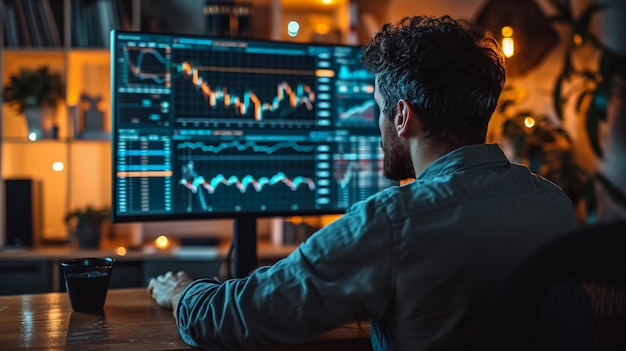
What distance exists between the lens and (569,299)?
0.76 meters

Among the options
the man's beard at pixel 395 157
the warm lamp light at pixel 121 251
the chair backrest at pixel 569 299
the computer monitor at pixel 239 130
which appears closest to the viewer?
the chair backrest at pixel 569 299

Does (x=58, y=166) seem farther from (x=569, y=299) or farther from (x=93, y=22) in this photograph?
(x=569, y=299)

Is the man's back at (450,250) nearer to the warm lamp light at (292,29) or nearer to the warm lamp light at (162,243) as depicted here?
the warm lamp light at (162,243)

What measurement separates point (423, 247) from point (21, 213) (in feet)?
A: 7.91

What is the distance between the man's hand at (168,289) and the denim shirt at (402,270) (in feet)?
1.04

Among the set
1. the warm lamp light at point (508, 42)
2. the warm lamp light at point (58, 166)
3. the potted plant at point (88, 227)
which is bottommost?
the potted plant at point (88, 227)

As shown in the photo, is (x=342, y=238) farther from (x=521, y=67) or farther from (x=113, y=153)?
(x=521, y=67)

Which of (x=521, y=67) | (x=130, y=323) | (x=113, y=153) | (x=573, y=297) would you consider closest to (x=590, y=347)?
(x=573, y=297)

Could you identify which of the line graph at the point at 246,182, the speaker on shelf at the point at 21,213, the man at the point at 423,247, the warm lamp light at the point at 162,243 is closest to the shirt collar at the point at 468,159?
the man at the point at 423,247

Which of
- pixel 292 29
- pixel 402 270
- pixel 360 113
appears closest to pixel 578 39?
pixel 292 29

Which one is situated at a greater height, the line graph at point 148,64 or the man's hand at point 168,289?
the line graph at point 148,64

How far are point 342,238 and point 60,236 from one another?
2542 millimetres

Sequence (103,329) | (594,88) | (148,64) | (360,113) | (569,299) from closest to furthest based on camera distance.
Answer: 1. (569,299)
2. (103,329)
3. (148,64)
4. (360,113)
5. (594,88)

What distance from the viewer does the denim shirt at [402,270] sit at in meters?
0.94
